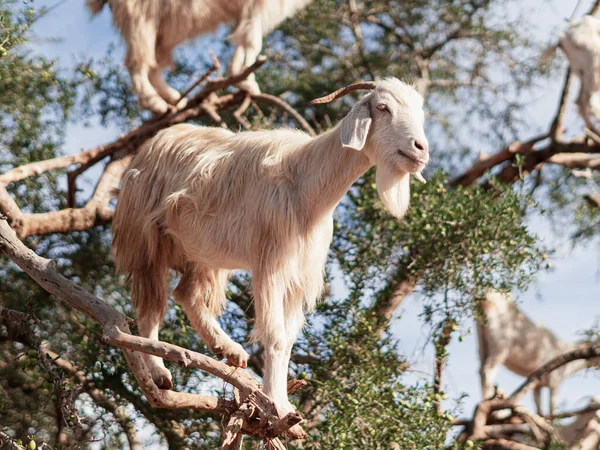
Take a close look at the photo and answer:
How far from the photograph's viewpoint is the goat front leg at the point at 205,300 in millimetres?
4396

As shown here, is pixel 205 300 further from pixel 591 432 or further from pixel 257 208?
pixel 591 432

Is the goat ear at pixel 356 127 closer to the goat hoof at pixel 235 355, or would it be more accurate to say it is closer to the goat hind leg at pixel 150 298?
the goat hoof at pixel 235 355

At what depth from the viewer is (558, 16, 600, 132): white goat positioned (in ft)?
22.2

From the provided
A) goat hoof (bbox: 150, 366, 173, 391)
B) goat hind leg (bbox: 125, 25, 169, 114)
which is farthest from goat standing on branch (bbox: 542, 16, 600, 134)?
goat hoof (bbox: 150, 366, 173, 391)

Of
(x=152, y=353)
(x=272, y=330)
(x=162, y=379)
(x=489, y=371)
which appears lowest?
(x=152, y=353)

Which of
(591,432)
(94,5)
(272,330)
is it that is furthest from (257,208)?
(591,432)

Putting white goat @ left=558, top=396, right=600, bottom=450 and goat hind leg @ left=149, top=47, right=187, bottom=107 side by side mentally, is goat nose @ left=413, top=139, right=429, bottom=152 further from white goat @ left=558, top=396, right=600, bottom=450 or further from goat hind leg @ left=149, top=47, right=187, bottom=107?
white goat @ left=558, top=396, right=600, bottom=450

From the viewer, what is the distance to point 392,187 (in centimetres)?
394

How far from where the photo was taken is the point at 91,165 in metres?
5.99

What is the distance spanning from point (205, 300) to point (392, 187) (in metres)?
1.23

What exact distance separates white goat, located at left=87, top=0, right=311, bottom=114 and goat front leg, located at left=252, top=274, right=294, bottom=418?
8.69ft

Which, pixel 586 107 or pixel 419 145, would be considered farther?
pixel 586 107

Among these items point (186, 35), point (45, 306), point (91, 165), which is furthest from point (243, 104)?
point (45, 306)

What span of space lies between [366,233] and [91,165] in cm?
189
